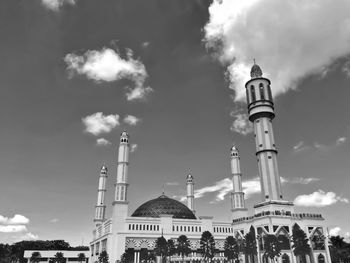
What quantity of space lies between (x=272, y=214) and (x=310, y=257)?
48.0ft

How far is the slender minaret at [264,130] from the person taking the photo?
90875 mm

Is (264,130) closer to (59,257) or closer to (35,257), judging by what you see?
(59,257)

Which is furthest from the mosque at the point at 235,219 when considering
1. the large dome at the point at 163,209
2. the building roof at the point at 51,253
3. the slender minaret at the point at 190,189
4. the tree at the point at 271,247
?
the building roof at the point at 51,253

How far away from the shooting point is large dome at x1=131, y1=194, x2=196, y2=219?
4845 inches

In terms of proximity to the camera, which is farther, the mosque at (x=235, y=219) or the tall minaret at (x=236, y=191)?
the tall minaret at (x=236, y=191)

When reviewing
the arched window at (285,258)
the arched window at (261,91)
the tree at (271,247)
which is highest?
the arched window at (261,91)

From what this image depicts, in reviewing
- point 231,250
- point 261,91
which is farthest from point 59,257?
point 261,91

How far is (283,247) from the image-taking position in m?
81.8

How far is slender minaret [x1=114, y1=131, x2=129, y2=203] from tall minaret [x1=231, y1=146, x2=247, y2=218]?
3931cm

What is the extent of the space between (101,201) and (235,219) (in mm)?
57966

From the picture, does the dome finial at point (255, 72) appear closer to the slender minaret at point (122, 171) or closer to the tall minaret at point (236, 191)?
the tall minaret at point (236, 191)

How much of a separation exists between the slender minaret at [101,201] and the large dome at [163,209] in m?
A: 13.3

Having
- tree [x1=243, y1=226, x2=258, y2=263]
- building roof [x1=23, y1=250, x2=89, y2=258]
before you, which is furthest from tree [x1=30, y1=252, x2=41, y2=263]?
tree [x1=243, y1=226, x2=258, y2=263]

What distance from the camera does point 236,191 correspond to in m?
118
